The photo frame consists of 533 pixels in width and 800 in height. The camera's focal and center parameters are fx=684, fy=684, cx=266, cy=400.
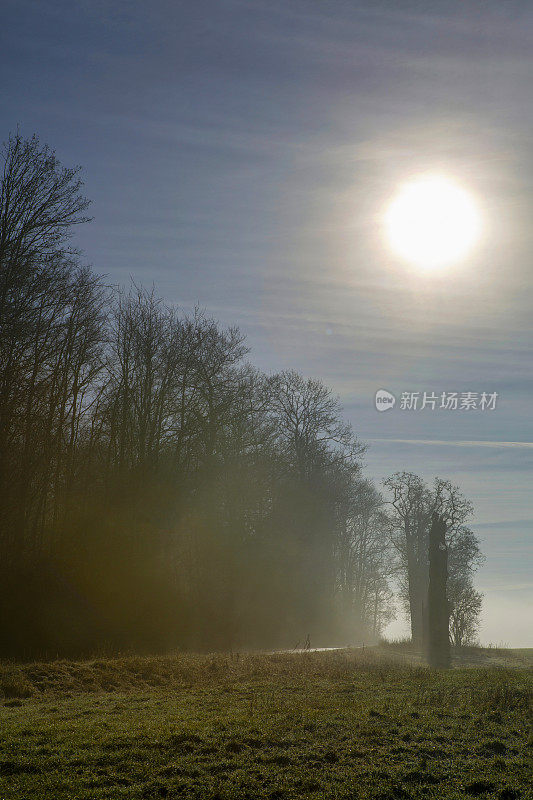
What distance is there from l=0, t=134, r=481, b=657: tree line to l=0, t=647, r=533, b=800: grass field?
10.0 meters

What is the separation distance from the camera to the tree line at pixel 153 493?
84.4ft

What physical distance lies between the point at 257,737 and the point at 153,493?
22920 millimetres

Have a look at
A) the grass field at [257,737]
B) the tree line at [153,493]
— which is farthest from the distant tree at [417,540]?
the grass field at [257,737]

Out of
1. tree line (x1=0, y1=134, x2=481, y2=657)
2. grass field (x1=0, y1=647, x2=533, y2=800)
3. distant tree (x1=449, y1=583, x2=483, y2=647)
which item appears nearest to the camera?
grass field (x1=0, y1=647, x2=533, y2=800)

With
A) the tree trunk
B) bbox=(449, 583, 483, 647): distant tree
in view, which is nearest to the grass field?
the tree trunk

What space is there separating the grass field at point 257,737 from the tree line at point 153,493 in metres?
10.0

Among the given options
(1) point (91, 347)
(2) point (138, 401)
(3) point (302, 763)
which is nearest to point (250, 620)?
(2) point (138, 401)

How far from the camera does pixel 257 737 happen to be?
11047mm

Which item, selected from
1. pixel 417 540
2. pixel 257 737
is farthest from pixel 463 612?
pixel 257 737

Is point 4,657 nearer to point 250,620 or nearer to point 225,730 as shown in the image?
point 225,730

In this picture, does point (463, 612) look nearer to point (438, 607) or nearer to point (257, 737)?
point (438, 607)

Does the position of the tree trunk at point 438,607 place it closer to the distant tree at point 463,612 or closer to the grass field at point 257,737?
the grass field at point 257,737

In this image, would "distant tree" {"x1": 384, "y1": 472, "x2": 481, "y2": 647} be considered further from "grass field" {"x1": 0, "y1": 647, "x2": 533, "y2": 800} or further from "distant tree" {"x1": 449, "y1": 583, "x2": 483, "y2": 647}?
"grass field" {"x1": 0, "y1": 647, "x2": 533, "y2": 800}

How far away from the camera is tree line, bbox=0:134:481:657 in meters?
25.7
